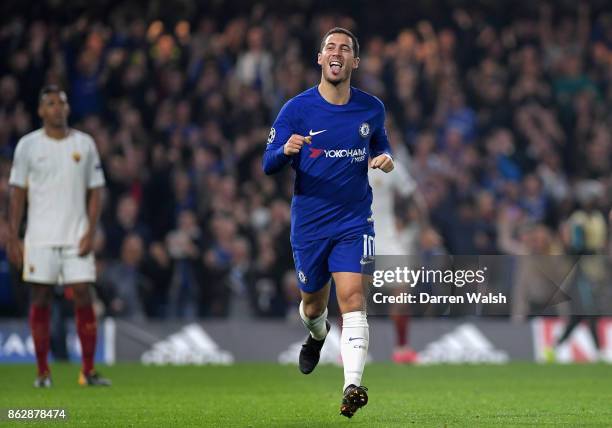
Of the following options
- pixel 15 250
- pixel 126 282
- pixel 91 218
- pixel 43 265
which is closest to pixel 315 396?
pixel 91 218

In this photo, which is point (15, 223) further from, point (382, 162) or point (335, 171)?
point (382, 162)

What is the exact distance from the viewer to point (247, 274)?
17.3 m

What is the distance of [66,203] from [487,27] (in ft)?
41.9

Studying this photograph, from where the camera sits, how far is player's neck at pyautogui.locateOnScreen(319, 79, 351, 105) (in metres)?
8.32

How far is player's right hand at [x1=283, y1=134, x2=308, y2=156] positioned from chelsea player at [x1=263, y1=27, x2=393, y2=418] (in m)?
0.27

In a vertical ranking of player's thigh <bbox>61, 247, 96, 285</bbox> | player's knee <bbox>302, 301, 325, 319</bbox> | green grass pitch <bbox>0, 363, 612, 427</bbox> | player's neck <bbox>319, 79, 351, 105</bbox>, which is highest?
player's neck <bbox>319, 79, 351, 105</bbox>

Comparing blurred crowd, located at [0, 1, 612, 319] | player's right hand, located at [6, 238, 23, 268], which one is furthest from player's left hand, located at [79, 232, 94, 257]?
blurred crowd, located at [0, 1, 612, 319]

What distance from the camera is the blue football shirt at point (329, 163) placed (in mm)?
8219

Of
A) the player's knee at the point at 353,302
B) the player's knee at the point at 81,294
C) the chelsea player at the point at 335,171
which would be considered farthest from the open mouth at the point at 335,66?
the player's knee at the point at 81,294

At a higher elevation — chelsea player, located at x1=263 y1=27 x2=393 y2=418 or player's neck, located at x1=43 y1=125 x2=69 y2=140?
player's neck, located at x1=43 y1=125 x2=69 y2=140

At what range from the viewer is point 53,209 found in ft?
35.9

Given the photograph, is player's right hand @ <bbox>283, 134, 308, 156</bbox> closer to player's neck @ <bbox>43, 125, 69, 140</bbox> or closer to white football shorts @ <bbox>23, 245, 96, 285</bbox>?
white football shorts @ <bbox>23, 245, 96, 285</bbox>

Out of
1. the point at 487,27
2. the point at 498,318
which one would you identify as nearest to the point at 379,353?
the point at 498,318

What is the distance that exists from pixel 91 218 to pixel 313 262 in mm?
3272
